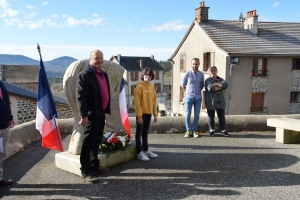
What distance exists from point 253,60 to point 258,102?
2.93m

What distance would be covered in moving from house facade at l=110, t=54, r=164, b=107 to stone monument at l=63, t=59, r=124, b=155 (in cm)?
4221

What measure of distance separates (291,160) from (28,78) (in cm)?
2645

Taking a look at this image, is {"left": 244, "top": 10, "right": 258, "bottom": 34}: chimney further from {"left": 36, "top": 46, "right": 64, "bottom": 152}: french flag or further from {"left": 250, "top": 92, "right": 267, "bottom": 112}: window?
{"left": 36, "top": 46, "right": 64, "bottom": 152}: french flag

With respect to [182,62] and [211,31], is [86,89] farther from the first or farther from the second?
[182,62]

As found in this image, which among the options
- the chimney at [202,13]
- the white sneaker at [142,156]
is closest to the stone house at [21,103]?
the white sneaker at [142,156]

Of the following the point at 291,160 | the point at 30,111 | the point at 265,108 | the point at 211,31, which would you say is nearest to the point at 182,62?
the point at 211,31

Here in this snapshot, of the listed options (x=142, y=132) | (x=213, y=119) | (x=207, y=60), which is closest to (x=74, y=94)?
(x=142, y=132)

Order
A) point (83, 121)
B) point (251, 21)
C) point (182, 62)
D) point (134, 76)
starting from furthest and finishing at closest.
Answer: point (134, 76) < point (182, 62) < point (251, 21) < point (83, 121)

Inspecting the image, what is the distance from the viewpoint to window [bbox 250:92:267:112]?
18.8 meters

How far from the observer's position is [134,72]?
165 feet

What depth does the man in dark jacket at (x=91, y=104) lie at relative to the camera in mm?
3713

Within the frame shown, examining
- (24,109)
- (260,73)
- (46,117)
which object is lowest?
(24,109)

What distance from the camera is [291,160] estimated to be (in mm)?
4805

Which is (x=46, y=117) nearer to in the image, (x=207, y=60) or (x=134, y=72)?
(x=207, y=60)
